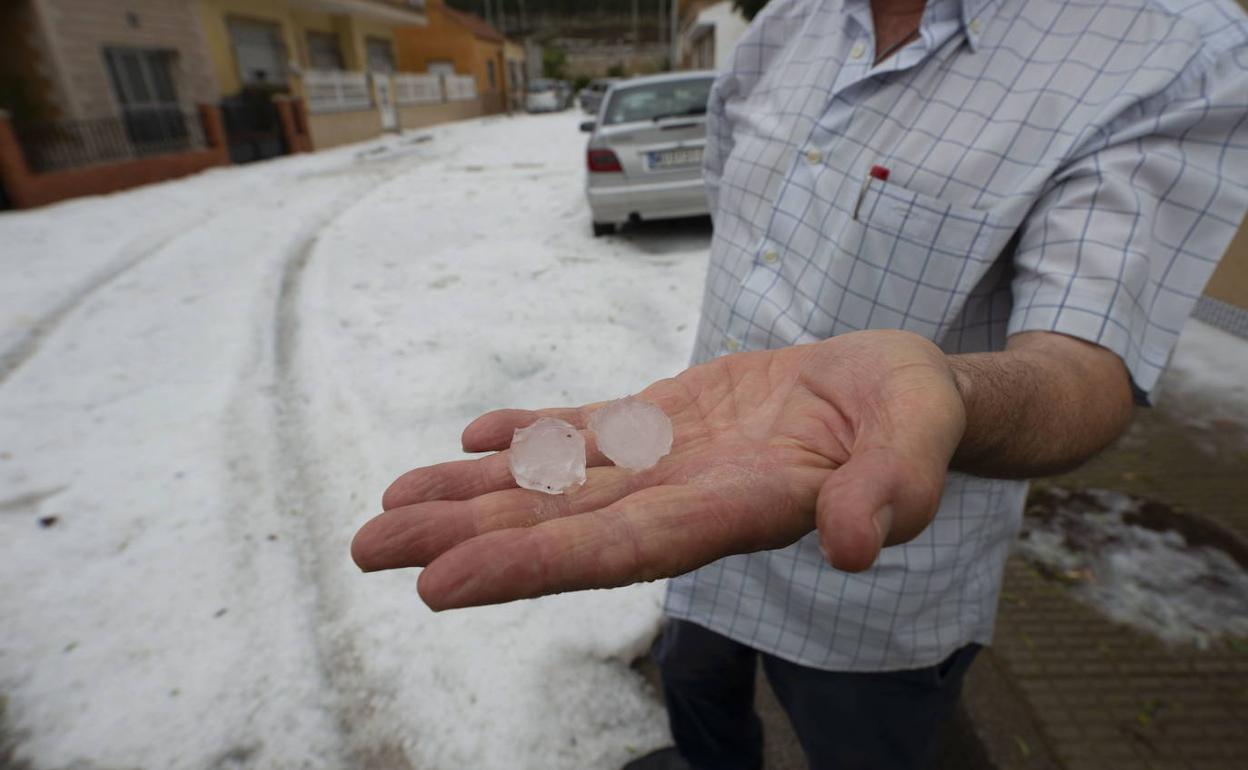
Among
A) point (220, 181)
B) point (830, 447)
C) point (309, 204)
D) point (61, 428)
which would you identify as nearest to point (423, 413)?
point (61, 428)

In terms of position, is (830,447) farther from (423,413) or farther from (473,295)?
(473,295)

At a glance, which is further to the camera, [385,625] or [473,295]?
[473,295]

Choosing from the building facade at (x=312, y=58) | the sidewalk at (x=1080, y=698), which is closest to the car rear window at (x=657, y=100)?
the sidewalk at (x=1080, y=698)

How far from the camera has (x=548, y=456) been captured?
1231 mm

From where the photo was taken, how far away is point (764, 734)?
6.76 ft

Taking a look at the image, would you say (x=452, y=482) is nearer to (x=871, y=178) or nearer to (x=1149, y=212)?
(x=871, y=178)

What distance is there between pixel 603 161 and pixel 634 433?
552cm

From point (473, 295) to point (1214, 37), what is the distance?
4.96 m

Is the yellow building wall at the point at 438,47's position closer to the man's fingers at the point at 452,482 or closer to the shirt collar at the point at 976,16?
the shirt collar at the point at 976,16

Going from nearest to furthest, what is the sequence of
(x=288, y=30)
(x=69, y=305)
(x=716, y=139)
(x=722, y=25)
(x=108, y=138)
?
(x=716, y=139), (x=69, y=305), (x=108, y=138), (x=288, y=30), (x=722, y=25)

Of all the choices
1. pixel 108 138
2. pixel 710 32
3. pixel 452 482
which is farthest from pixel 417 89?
pixel 452 482

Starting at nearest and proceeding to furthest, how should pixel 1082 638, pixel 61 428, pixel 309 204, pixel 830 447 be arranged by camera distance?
pixel 830 447 < pixel 1082 638 < pixel 61 428 < pixel 309 204

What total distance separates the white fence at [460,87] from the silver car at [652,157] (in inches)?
880

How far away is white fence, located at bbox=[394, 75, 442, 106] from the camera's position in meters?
21.6
